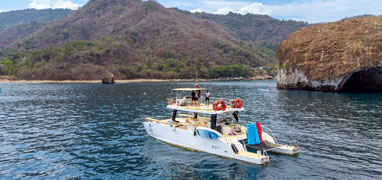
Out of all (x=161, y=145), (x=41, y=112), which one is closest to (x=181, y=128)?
(x=161, y=145)

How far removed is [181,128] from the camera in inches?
792

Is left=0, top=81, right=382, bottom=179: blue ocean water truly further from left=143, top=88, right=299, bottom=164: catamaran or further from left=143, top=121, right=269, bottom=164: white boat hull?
left=143, top=88, right=299, bottom=164: catamaran

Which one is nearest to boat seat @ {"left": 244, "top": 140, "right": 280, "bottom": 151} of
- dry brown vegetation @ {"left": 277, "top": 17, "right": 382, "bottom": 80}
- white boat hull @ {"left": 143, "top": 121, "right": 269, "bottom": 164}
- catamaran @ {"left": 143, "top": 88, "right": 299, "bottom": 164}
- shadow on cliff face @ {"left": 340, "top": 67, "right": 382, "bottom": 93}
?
catamaran @ {"left": 143, "top": 88, "right": 299, "bottom": 164}

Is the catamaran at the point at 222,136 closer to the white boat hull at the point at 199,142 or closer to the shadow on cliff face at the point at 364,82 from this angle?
the white boat hull at the point at 199,142

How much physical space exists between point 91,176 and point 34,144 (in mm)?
8996

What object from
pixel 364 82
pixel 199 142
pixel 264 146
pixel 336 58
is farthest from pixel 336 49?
pixel 199 142

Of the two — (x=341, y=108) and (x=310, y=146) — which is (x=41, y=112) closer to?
(x=310, y=146)

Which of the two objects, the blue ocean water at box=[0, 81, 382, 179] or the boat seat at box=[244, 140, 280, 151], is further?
the boat seat at box=[244, 140, 280, 151]

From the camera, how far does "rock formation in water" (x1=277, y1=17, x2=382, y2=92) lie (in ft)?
182

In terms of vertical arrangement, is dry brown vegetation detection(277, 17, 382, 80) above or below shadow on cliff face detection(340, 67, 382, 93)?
above

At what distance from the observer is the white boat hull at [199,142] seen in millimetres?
15844

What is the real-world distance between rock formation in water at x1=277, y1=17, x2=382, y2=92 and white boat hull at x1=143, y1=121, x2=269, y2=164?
49373 millimetres

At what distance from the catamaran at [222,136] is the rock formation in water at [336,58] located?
4704 centimetres

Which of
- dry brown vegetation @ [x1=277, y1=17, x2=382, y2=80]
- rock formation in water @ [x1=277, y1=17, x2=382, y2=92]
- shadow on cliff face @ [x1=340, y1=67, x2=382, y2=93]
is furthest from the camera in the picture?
shadow on cliff face @ [x1=340, y1=67, x2=382, y2=93]
